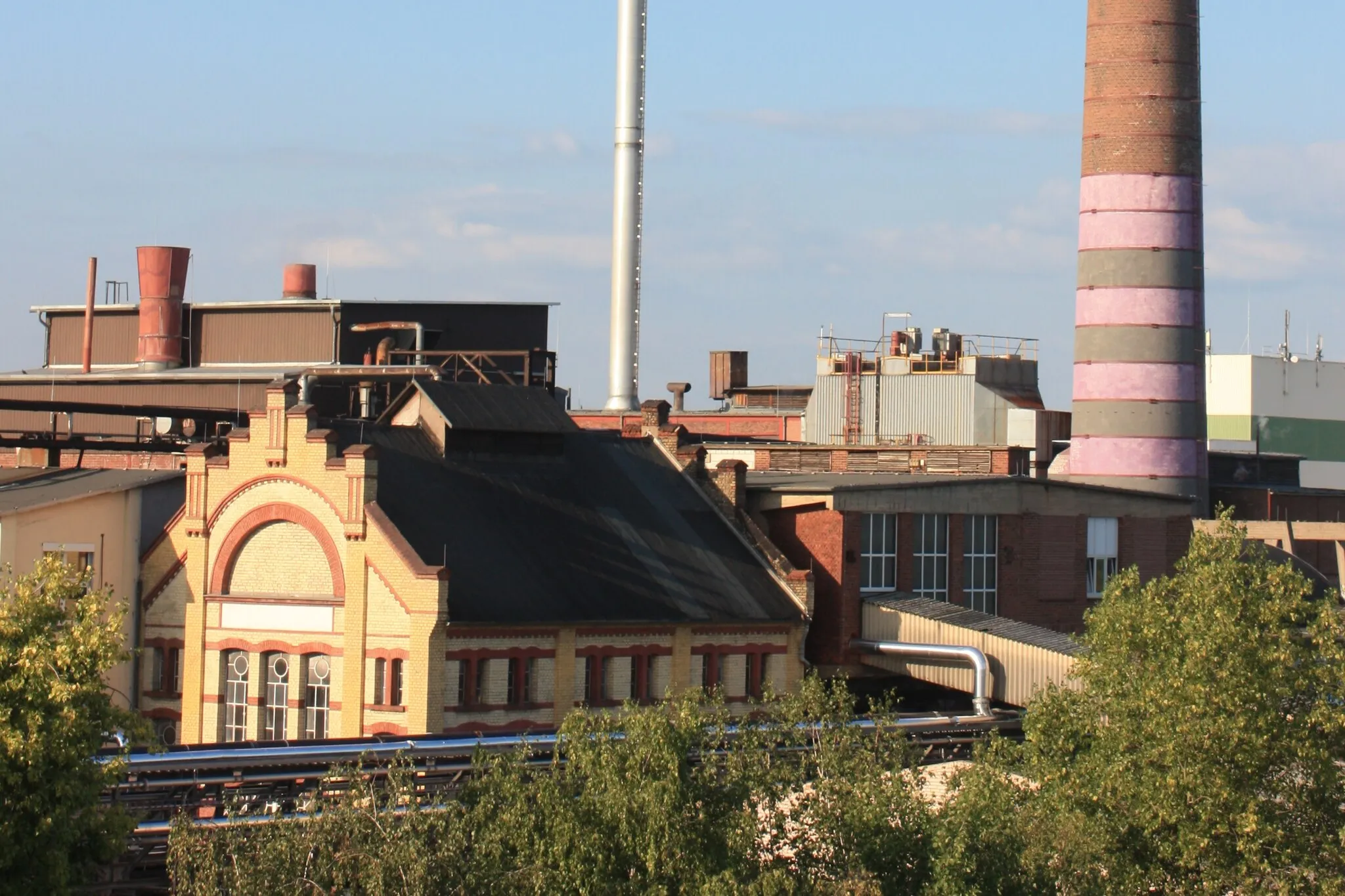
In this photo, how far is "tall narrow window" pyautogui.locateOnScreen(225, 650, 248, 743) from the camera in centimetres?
4341

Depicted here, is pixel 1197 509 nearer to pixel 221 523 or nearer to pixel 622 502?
pixel 622 502

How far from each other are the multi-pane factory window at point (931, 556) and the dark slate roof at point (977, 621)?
0.73 m

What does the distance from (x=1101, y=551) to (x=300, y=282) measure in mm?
28495

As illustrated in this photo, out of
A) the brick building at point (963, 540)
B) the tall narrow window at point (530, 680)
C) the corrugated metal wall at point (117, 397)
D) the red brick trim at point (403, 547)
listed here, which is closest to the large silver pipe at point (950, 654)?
the brick building at point (963, 540)

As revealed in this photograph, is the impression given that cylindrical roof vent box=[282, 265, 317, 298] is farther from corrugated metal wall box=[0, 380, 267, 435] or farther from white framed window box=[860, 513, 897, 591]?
white framed window box=[860, 513, 897, 591]

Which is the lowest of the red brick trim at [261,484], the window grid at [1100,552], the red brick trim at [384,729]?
the red brick trim at [384,729]

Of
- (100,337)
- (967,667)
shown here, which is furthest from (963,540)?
(100,337)

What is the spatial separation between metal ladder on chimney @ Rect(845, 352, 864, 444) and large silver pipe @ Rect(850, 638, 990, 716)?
2648 centimetres

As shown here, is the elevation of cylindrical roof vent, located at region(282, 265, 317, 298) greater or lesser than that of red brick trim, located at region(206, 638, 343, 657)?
greater

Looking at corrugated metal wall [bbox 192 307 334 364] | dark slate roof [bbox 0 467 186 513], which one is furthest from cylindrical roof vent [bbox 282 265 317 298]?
dark slate roof [bbox 0 467 186 513]

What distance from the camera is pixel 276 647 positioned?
43125 mm

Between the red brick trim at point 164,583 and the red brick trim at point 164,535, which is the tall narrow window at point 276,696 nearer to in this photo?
the red brick trim at point 164,583

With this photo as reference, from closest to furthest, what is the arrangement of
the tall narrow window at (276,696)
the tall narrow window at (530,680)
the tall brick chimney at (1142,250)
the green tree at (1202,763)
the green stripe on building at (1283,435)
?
the green tree at (1202,763), the tall narrow window at (530,680), the tall narrow window at (276,696), the tall brick chimney at (1142,250), the green stripe on building at (1283,435)

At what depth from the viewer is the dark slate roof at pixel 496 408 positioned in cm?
4594
